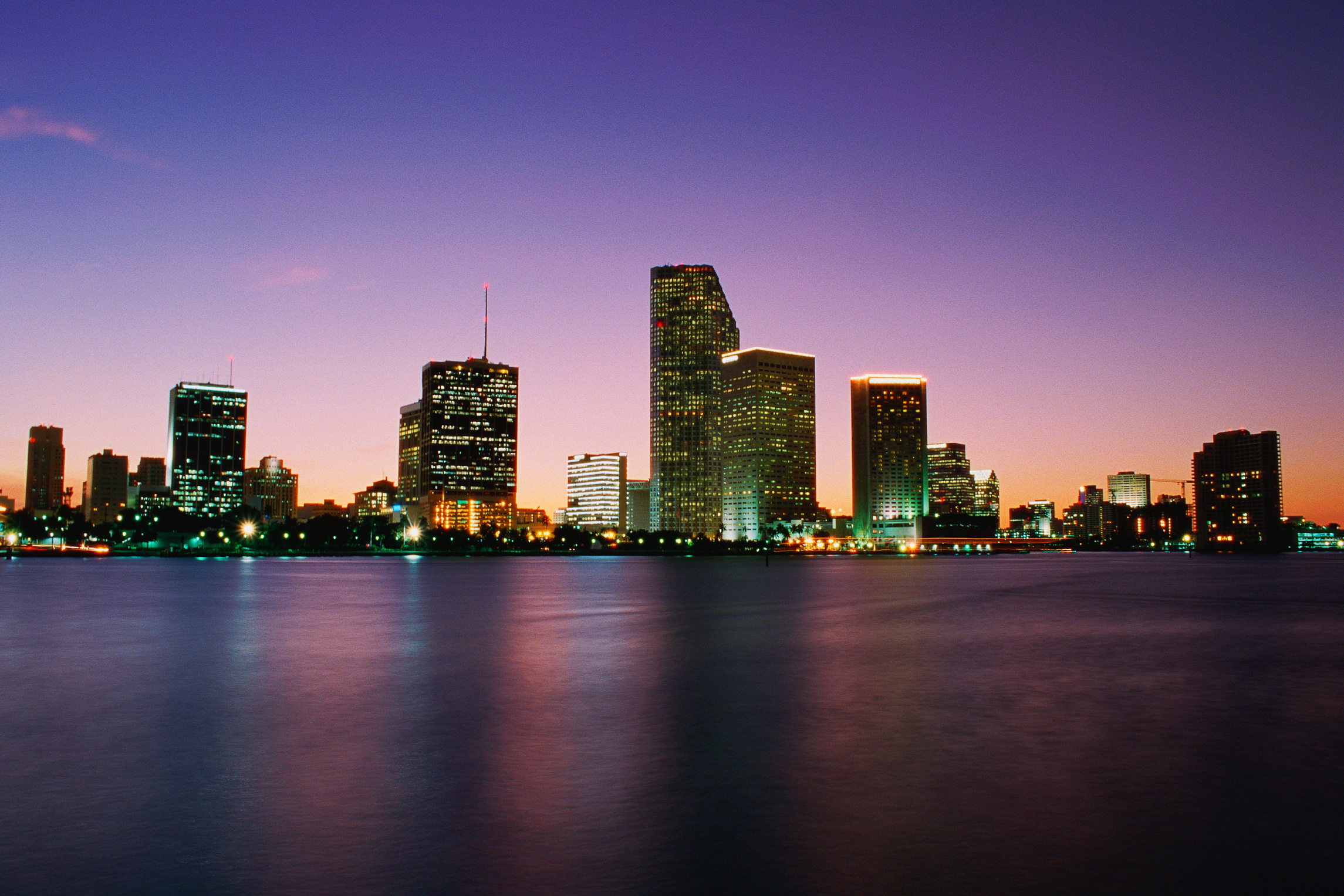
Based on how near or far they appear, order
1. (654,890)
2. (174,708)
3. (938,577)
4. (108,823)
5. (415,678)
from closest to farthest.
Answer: (654,890), (108,823), (174,708), (415,678), (938,577)

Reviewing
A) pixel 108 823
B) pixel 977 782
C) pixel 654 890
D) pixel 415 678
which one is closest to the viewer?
pixel 654 890

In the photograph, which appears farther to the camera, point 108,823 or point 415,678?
point 415,678

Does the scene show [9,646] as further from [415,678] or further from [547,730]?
[547,730]

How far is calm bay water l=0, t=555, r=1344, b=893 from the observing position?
1172cm

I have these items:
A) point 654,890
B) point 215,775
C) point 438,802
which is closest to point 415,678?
point 215,775

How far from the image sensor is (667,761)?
1797 centimetres

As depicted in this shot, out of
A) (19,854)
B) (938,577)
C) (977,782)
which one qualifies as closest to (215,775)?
(19,854)

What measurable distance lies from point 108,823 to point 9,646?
104 feet

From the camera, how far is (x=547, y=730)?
2098cm

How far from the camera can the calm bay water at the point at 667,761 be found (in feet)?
38.4

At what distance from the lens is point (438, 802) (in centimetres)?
1459

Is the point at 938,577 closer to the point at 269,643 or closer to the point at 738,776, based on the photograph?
the point at 269,643

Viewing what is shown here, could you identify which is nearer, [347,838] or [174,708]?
[347,838]

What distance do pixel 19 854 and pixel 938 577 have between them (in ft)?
395
